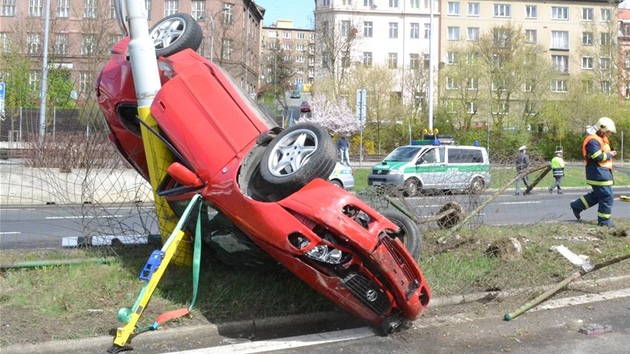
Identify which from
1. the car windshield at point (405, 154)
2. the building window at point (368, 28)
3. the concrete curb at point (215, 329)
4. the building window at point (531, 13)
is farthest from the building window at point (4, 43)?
the building window at point (531, 13)

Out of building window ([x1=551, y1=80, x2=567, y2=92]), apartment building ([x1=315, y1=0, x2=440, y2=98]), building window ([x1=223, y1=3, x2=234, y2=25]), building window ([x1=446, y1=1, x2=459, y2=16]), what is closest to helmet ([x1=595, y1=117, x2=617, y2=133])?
building window ([x1=223, y1=3, x2=234, y2=25])

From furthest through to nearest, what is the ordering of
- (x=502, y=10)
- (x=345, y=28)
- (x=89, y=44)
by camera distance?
(x=502, y=10), (x=345, y=28), (x=89, y=44)

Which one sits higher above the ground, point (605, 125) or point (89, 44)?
point (89, 44)

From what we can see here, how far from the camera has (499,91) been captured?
49844 millimetres

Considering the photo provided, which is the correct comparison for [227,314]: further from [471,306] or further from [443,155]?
[443,155]

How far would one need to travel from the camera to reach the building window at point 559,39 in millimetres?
70938

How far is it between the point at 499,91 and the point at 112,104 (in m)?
46.8

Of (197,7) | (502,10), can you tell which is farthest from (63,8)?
(502,10)

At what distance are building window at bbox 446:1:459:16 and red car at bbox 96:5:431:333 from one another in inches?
2646

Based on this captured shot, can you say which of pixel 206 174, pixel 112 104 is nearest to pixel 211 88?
pixel 206 174

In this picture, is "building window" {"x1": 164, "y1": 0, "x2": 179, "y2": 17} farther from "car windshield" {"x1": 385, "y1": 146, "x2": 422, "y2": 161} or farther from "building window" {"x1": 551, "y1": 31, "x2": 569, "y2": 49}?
Result: "building window" {"x1": 551, "y1": 31, "x2": 569, "y2": 49}

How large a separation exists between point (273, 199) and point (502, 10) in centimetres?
7103

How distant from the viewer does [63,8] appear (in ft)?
121

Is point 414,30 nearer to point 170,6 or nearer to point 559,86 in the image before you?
point 559,86
